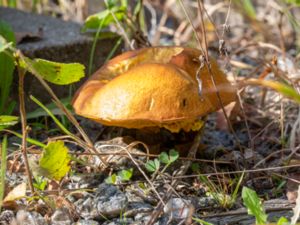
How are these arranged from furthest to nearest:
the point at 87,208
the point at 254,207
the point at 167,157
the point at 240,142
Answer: the point at 240,142, the point at 167,157, the point at 87,208, the point at 254,207

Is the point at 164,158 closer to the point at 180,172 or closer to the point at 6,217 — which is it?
the point at 180,172

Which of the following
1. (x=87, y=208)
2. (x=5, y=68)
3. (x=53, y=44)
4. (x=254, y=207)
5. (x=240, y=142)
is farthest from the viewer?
(x=53, y=44)

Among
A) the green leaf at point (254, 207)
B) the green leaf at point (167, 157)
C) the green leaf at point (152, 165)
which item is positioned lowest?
the green leaf at point (152, 165)

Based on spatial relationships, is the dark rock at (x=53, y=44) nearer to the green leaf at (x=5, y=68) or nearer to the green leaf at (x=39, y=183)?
the green leaf at (x=5, y=68)

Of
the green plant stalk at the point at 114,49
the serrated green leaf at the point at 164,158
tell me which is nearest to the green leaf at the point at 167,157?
the serrated green leaf at the point at 164,158

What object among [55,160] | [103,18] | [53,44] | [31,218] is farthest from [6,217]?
[103,18]

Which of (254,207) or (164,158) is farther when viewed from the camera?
(164,158)
